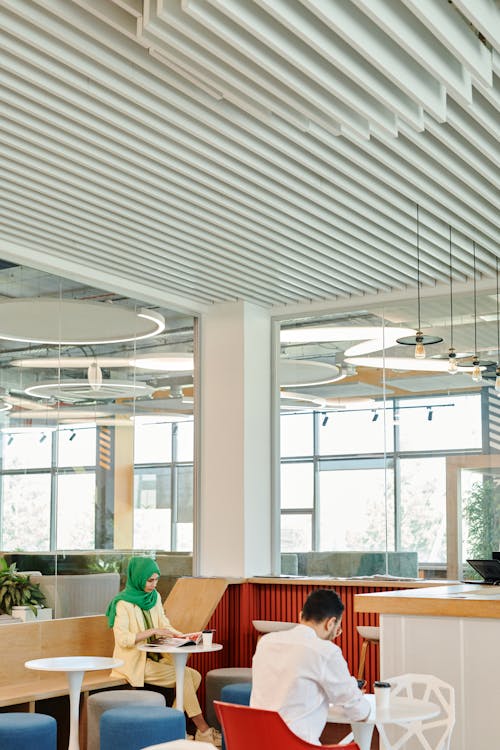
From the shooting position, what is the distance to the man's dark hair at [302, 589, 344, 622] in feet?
15.1

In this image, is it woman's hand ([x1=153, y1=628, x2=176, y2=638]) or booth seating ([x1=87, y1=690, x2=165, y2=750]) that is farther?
woman's hand ([x1=153, y1=628, x2=176, y2=638])

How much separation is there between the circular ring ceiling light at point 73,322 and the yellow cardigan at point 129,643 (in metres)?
2.27

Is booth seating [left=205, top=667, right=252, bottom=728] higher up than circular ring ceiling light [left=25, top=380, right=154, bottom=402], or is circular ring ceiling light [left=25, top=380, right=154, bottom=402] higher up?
circular ring ceiling light [left=25, top=380, right=154, bottom=402]

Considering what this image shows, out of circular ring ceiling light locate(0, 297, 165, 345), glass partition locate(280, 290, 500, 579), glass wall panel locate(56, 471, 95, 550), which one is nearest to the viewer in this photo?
circular ring ceiling light locate(0, 297, 165, 345)

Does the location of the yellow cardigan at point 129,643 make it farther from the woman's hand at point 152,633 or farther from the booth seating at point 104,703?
A: the booth seating at point 104,703

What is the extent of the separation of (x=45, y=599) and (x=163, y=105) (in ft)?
14.4

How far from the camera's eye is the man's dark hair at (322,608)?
182 inches

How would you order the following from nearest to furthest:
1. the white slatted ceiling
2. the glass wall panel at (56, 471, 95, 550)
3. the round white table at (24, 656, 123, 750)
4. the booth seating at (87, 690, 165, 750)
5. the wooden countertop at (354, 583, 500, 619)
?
the white slatted ceiling → the wooden countertop at (354, 583, 500, 619) → the round white table at (24, 656, 123, 750) → the booth seating at (87, 690, 165, 750) → the glass wall panel at (56, 471, 95, 550)

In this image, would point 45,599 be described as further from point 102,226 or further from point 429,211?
point 429,211

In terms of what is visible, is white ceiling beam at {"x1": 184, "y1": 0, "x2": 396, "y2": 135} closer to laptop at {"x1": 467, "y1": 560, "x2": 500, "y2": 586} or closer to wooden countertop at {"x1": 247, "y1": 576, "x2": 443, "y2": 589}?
laptop at {"x1": 467, "y1": 560, "x2": 500, "y2": 586}

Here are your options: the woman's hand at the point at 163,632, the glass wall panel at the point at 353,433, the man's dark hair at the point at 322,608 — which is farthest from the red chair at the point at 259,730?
the glass wall panel at the point at 353,433

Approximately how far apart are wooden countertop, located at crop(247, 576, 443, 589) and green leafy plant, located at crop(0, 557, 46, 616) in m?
2.23

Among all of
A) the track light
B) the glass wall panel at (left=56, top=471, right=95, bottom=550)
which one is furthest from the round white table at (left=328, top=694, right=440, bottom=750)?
the track light

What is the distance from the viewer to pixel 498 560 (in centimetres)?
784
